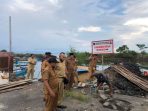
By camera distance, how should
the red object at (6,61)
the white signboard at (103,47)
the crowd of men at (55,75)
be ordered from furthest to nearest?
1. the red object at (6,61)
2. the white signboard at (103,47)
3. the crowd of men at (55,75)

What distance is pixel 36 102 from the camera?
13.3m

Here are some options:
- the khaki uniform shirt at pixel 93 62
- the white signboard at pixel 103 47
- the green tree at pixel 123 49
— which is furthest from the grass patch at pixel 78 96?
the green tree at pixel 123 49

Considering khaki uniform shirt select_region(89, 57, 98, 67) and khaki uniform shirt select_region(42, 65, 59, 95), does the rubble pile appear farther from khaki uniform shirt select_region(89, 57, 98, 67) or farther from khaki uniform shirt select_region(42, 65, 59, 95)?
khaki uniform shirt select_region(42, 65, 59, 95)

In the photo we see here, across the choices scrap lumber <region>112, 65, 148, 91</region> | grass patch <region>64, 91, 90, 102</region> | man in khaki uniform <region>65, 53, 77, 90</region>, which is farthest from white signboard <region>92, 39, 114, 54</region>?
scrap lumber <region>112, 65, 148, 91</region>

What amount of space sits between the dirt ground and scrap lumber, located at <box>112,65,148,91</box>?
1111 millimetres

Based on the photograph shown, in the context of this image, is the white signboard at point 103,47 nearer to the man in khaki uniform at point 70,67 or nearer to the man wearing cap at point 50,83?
the man in khaki uniform at point 70,67

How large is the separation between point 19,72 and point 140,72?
11.2 metres

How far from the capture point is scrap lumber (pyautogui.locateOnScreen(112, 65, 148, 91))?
16.6 m

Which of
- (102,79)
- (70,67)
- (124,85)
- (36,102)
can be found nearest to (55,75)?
(36,102)

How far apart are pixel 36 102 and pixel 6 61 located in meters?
8.28

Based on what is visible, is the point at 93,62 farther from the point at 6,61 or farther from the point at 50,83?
the point at 50,83

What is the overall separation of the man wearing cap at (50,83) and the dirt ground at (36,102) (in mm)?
2657

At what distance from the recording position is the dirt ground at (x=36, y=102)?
1261cm

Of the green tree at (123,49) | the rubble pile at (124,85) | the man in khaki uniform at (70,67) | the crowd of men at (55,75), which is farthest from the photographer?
the green tree at (123,49)
